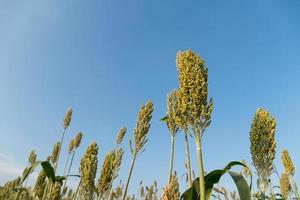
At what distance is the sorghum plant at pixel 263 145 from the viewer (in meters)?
5.15

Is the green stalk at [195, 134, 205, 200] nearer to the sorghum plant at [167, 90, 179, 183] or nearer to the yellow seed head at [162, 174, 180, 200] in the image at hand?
the yellow seed head at [162, 174, 180, 200]

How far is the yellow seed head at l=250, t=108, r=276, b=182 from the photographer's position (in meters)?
5.19

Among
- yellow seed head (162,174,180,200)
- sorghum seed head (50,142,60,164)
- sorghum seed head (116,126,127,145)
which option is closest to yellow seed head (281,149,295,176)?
sorghum seed head (116,126,127,145)

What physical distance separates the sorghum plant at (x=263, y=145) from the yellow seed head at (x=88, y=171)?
320cm

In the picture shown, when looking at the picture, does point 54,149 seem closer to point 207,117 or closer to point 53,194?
point 53,194

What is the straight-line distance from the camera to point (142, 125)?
284 inches

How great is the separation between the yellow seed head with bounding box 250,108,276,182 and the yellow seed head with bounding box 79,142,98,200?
3200 mm

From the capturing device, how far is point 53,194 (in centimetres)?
616

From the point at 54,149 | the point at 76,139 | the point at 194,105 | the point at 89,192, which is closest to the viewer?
the point at 194,105

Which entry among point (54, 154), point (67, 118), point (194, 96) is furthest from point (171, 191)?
point (67, 118)

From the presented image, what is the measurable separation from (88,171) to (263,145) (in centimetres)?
350

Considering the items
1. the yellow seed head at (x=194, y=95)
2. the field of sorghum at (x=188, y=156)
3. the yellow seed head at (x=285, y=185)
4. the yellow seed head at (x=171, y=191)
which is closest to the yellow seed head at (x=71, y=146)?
the field of sorghum at (x=188, y=156)

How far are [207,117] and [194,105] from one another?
0.26 m

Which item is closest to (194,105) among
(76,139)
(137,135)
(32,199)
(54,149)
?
(137,135)
